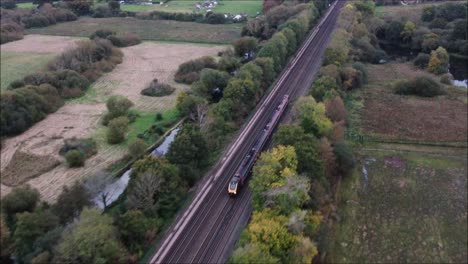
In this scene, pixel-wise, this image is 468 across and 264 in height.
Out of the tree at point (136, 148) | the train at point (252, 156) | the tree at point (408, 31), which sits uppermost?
the tree at point (408, 31)

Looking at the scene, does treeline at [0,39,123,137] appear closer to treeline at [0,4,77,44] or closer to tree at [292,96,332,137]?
treeline at [0,4,77,44]

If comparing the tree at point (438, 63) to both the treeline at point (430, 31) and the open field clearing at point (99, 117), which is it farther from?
the open field clearing at point (99, 117)

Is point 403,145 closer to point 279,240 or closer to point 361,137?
point 361,137

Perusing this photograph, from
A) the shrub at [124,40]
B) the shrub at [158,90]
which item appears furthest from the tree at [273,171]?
the shrub at [124,40]

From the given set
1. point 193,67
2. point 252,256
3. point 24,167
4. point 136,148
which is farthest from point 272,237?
point 193,67

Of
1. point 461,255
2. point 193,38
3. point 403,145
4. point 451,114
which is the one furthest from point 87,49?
point 461,255

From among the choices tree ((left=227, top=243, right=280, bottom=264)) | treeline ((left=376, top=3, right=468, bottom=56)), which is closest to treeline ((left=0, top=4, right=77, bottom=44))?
treeline ((left=376, top=3, right=468, bottom=56))

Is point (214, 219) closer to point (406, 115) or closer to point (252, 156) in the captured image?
point (252, 156)
